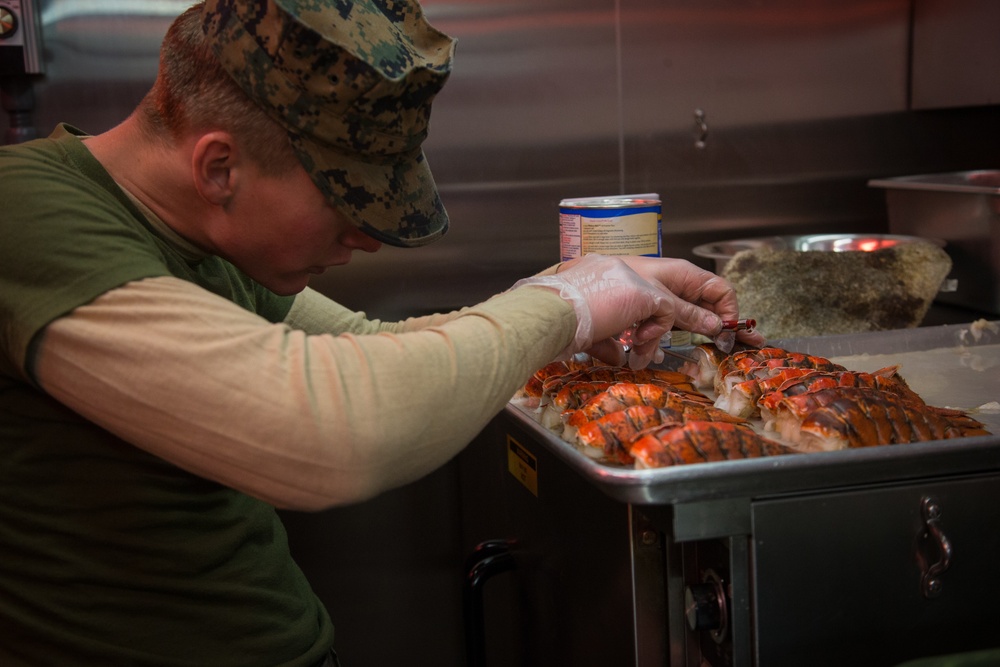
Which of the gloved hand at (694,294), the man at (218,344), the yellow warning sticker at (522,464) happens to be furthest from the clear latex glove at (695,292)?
the yellow warning sticker at (522,464)

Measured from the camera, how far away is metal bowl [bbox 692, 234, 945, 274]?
7.30 ft

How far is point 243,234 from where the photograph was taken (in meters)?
1.18

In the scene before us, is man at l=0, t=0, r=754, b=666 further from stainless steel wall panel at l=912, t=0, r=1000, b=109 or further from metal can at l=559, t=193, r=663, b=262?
stainless steel wall panel at l=912, t=0, r=1000, b=109

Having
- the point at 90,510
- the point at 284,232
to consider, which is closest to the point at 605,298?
the point at 284,232

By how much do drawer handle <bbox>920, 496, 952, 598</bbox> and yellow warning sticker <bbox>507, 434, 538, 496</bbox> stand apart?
2.01 ft

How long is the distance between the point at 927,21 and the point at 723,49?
576mm

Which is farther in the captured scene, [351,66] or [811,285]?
[811,285]

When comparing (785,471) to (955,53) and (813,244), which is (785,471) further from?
(955,53)

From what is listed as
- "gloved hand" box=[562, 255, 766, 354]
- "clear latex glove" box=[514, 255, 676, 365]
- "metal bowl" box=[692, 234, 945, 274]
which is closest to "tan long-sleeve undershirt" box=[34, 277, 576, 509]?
"clear latex glove" box=[514, 255, 676, 365]

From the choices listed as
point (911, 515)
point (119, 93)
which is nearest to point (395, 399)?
point (911, 515)

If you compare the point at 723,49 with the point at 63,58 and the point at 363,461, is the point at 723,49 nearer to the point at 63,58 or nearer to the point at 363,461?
the point at 63,58

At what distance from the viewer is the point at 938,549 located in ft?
3.68

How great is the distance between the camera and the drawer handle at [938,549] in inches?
43.5

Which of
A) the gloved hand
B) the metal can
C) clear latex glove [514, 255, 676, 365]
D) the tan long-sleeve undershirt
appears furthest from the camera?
the metal can
